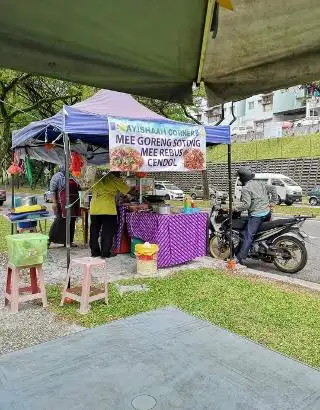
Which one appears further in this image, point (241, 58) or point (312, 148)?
point (312, 148)

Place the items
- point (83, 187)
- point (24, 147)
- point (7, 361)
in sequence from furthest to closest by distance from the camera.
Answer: point (24, 147), point (83, 187), point (7, 361)

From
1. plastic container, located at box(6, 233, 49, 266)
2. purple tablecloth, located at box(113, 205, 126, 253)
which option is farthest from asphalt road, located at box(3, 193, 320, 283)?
plastic container, located at box(6, 233, 49, 266)

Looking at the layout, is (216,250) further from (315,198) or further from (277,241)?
(315,198)

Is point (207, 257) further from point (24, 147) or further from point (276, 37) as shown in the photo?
point (276, 37)

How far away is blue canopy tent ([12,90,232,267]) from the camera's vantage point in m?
5.74

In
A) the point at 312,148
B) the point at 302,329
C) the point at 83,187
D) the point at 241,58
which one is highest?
the point at 312,148

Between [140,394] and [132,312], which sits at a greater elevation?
[140,394]

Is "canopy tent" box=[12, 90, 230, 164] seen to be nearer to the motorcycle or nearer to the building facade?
the motorcycle

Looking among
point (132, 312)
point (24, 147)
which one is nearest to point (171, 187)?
point (24, 147)

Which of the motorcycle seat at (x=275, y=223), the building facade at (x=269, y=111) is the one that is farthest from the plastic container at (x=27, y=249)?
the building facade at (x=269, y=111)

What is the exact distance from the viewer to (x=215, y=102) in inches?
94.6

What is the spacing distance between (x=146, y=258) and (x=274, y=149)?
2377 cm

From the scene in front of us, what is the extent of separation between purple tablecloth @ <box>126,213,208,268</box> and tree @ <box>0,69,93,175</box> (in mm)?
12085

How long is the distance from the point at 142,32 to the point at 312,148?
85.9ft
